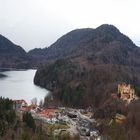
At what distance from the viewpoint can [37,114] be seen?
193 feet

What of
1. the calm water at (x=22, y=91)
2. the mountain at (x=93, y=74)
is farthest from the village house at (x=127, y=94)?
the calm water at (x=22, y=91)

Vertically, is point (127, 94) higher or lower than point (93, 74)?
lower

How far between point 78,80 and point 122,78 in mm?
11187

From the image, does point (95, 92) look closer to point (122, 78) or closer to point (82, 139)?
point (122, 78)

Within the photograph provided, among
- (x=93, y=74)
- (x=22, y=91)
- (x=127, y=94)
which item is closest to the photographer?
(x=127, y=94)

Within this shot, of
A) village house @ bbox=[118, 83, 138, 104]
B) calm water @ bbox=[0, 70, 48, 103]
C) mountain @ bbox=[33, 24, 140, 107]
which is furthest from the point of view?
calm water @ bbox=[0, 70, 48, 103]

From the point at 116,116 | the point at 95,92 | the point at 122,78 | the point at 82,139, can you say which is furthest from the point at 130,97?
the point at 122,78

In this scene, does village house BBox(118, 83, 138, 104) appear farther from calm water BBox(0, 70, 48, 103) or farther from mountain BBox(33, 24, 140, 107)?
calm water BBox(0, 70, 48, 103)

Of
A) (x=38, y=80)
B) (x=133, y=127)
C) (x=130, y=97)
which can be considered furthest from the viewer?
(x=38, y=80)

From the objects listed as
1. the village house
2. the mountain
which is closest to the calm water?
the mountain

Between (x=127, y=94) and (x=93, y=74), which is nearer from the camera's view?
(x=127, y=94)

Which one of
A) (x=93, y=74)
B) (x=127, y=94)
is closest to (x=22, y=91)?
(x=93, y=74)

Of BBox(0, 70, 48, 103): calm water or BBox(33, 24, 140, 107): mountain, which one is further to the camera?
BBox(0, 70, 48, 103): calm water

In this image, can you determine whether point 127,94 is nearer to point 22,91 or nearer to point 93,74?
point 93,74
